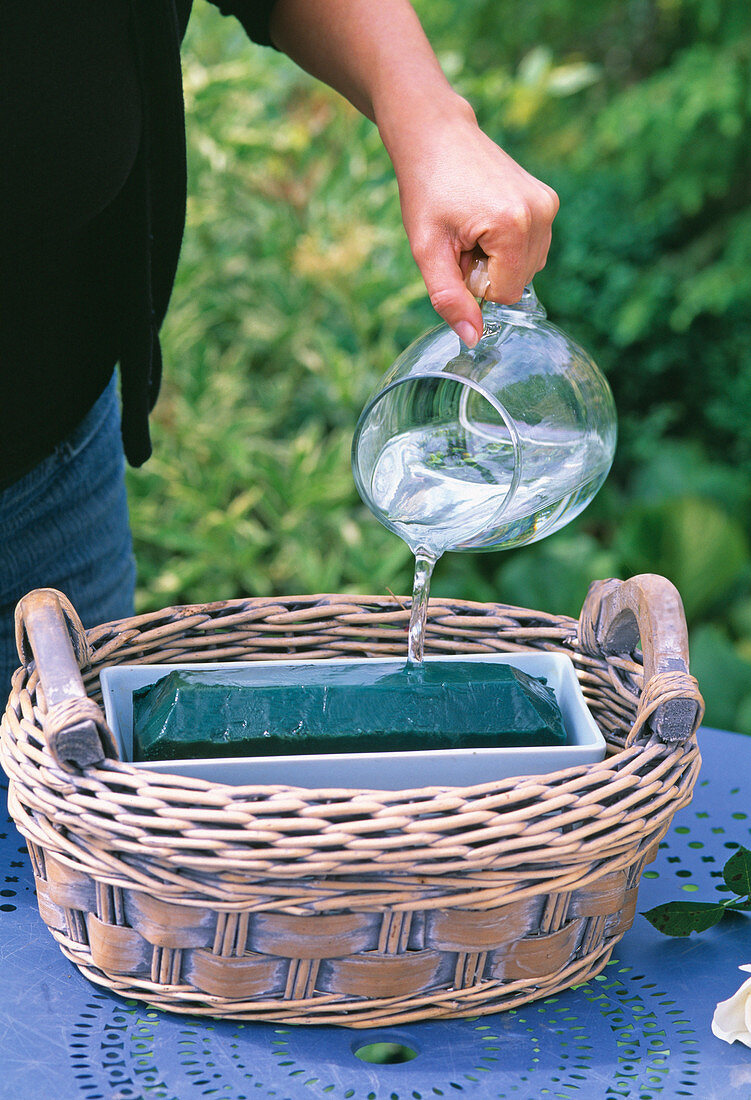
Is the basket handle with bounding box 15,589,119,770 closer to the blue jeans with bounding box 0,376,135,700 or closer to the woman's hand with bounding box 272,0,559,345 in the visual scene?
the blue jeans with bounding box 0,376,135,700

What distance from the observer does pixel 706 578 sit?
2.02 m

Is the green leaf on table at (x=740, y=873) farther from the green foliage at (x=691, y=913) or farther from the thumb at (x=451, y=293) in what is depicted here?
the thumb at (x=451, y=293)

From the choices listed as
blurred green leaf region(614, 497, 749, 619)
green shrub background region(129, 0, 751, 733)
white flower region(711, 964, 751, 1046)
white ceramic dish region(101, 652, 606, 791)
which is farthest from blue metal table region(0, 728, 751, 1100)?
blurred green leaf region(614, 497, 749, 619)

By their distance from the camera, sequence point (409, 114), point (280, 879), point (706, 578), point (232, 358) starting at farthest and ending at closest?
point (232, 358), point (706, 578), point (409, 114), point (280, 879)

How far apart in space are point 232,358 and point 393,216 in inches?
17.9

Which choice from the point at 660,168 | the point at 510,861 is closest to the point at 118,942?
the point at 510,861

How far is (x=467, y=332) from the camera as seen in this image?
30.7 inches

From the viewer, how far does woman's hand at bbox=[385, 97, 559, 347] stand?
0.76m

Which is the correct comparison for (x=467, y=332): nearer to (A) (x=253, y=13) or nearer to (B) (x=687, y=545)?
(A) (x=253, y=13)

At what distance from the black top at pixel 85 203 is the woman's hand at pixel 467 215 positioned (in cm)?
22

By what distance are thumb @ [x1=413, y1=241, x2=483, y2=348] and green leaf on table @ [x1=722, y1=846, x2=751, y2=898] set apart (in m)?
0.41

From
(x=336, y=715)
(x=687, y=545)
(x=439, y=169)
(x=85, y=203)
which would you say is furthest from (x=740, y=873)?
(x=687, y=545)

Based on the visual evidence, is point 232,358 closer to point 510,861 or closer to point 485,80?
point 485,80

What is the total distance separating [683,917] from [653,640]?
19 cm
